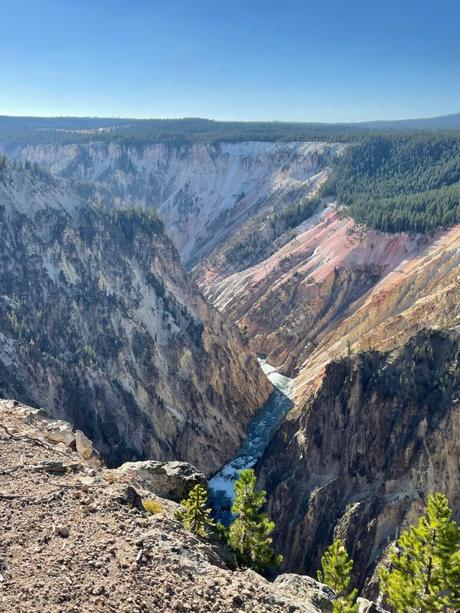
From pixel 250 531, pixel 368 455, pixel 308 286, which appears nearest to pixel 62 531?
pixel 250 531

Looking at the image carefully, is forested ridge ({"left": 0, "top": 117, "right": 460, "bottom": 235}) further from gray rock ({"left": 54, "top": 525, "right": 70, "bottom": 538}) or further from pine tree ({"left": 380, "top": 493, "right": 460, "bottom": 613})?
gray rock ({"left": 54, "top": 525, "right": 70, "bottom": 538})

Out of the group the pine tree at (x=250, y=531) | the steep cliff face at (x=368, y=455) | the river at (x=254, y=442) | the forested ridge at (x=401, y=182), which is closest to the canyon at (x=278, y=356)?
the steep cliff face at (x=368, y=455)

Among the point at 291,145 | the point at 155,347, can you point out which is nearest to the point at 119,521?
the point at 155,347

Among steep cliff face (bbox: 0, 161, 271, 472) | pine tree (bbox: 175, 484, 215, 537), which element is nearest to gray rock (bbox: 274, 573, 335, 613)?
pine tree (bbox: 175, 484, 215, 537)

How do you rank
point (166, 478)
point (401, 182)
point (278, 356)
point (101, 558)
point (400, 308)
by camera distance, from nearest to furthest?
point (101, 558)
point (166, 478)
point (400, 308)
point (278, 356)
point (401, 182)

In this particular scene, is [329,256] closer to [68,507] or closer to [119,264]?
[119,264]

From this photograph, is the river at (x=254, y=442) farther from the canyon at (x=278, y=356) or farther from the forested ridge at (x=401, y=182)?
the forested ridge at (x=401, y=182)

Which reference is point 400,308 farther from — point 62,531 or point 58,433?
point 62,531
